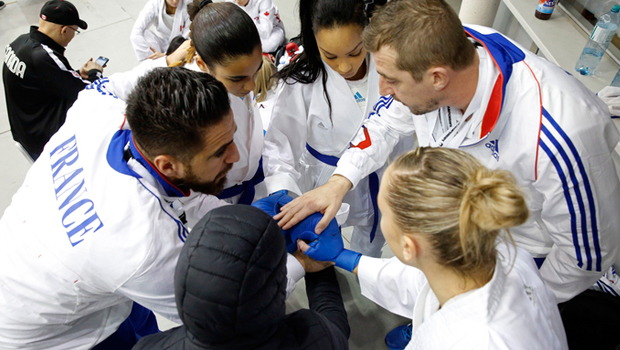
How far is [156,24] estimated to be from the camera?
3.81m

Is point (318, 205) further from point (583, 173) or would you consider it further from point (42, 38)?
point (42, 38)

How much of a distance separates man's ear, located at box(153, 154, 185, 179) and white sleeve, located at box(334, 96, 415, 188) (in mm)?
638

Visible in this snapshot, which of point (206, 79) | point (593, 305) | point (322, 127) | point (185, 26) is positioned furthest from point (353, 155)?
point (185, 26)

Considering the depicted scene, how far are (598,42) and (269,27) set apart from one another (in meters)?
2.66

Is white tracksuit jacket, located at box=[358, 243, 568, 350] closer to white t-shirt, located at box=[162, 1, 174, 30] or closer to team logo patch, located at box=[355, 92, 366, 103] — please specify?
team logo patch, located at box=[355, 92, 366, 103]

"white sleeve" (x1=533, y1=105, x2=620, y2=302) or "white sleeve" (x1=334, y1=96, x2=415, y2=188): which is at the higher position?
"white sleeve" (x1=533, y1=105, x2=620, y2=302)

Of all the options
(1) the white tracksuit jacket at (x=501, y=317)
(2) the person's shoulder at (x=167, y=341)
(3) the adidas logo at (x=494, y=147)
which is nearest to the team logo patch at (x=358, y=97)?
(3) the adidas logo at (x=494, y=147)

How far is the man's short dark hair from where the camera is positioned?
3.70 feet

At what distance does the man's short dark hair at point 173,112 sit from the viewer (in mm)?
1129

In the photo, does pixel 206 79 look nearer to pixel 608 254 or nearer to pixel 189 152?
pixel 189 152

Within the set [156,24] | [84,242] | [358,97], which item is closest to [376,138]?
[358,97]

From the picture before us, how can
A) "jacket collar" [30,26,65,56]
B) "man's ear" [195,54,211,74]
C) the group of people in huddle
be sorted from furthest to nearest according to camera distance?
1. "jacket collar" [30,26,65,56]
2. "man's ear" [195,54,211,74]
3. the group of people in huddle

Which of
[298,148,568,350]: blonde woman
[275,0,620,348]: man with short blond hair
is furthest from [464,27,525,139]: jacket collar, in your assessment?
[298,148,568,350]: blonde woman

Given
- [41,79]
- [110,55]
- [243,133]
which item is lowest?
[110,55]
